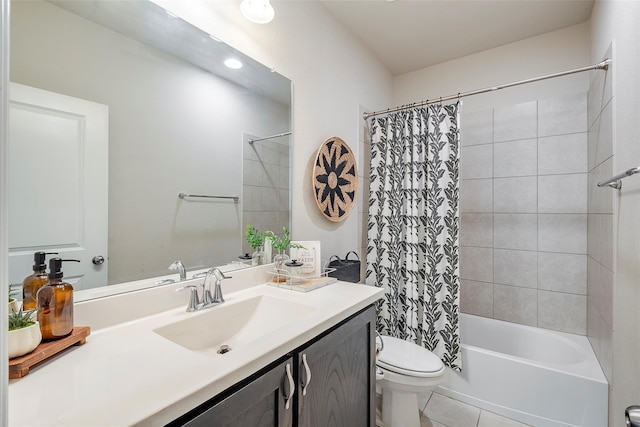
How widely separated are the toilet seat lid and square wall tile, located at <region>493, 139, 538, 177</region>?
5.44 ft

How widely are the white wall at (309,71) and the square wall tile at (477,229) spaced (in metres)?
1.01

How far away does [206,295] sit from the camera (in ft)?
3.67

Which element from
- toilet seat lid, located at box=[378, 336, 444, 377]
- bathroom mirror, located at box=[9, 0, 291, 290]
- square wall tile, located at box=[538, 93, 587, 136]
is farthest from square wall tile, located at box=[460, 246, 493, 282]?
bathroom mirror, located at box=[9, 0, 291, 290]

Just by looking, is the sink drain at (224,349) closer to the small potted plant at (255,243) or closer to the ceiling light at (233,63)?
the small potted plant at (255,243)

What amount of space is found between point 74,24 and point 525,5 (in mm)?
2513

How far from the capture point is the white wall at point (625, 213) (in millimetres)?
1190

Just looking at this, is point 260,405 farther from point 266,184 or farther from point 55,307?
point 266,184

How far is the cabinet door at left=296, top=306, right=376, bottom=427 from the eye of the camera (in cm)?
88

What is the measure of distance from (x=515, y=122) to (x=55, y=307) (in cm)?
296

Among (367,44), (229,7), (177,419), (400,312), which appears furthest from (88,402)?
(367,44)

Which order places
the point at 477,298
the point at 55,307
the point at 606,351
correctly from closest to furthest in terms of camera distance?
1. the point at 55,307
2. the point at 606,351
3. the point at 477,298

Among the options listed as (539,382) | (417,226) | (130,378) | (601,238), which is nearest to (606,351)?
(539,382)

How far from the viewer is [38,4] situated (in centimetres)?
81

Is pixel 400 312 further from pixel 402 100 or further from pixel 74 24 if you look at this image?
pixel 74 24
